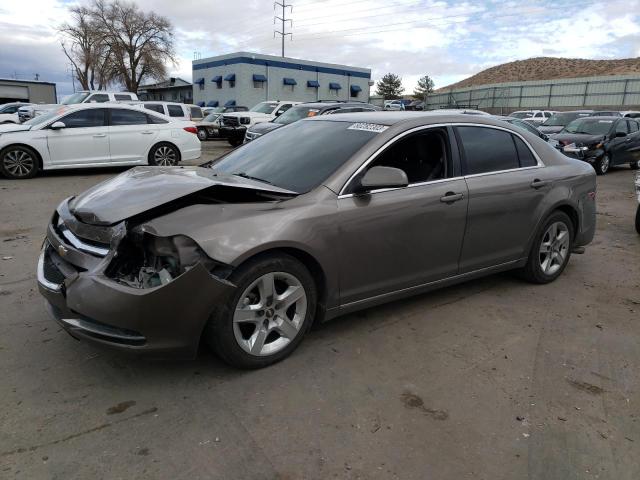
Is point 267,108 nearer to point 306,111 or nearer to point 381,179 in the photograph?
point 306,111

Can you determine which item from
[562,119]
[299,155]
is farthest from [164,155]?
[562,119]

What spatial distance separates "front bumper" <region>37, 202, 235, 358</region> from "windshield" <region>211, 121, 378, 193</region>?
1077 mm

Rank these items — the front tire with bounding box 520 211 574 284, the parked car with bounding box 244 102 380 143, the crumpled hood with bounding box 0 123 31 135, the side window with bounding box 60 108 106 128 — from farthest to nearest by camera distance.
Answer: the parked car with bounding box 244 102 380 143, the side window with bounding box 60 108 106 128, the crumpled hood with bounding box 0 123 31 135, the front tire with bounding box 520 211 574 284

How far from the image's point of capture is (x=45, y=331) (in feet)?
12.2

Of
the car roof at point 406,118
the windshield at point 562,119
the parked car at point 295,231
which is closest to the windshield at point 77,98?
the windshield at point 562,119

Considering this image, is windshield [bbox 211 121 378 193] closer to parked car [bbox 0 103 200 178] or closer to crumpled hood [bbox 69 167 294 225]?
crumpled hood [bbox 69 167 294 225]

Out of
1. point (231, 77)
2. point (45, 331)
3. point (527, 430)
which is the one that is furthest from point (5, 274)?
point (231, 77)

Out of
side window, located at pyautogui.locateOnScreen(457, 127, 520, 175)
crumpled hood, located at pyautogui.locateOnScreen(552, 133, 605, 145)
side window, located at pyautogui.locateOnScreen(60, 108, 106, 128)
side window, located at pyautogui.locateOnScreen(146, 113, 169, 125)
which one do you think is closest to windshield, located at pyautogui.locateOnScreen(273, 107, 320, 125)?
side window, located at pyautogui.locateOnScreen(146, 113, 169, 125)

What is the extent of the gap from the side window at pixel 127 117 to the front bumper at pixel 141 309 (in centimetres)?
924

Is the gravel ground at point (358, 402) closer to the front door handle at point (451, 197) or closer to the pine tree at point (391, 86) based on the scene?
the front door handle at point (451, 197)

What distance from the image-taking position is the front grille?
68.9ft

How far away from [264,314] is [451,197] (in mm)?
1805

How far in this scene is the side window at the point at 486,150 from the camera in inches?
170

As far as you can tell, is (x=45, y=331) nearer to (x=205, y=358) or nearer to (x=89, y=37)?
(x=205, y=358)
